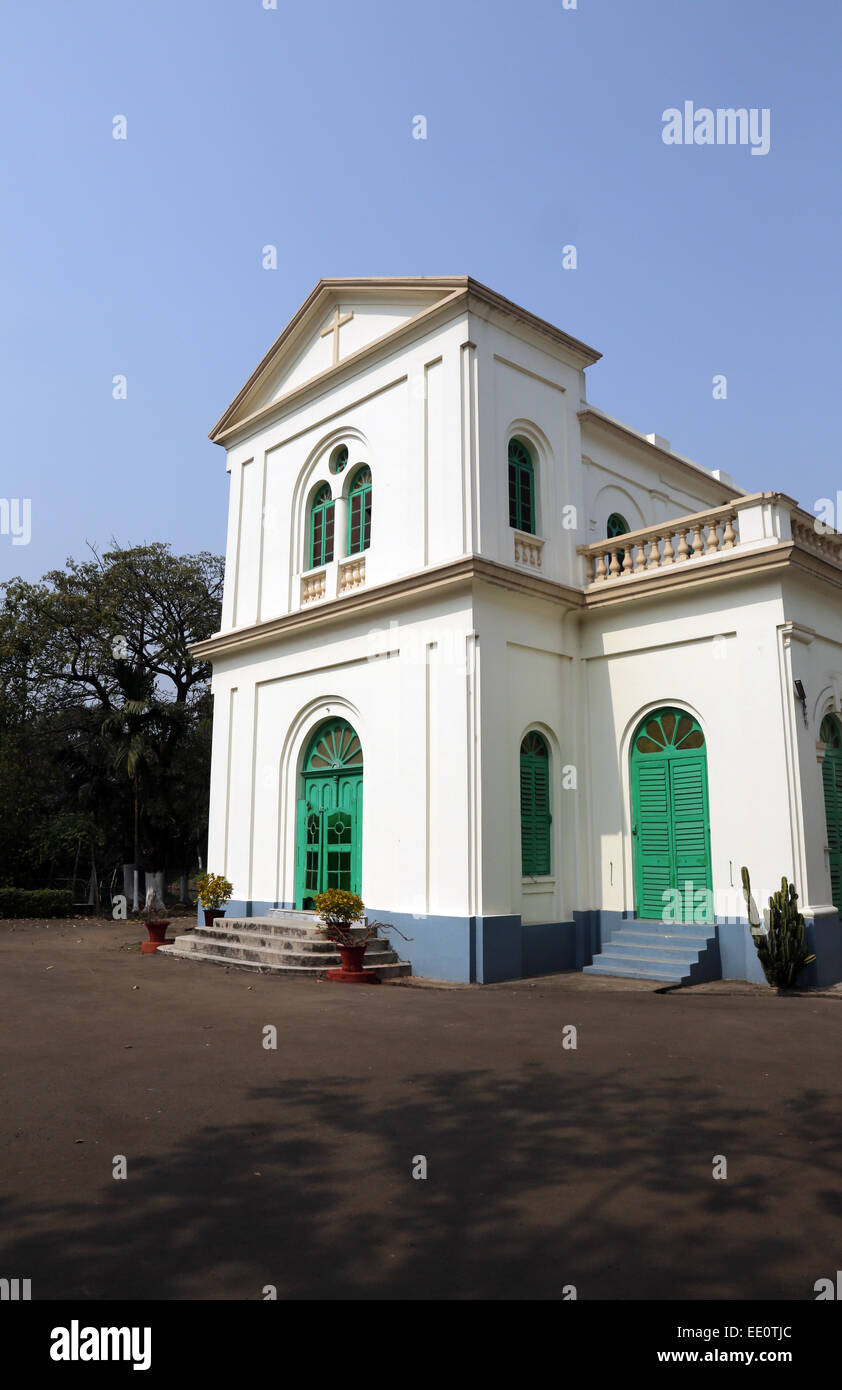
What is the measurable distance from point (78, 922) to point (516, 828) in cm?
1259

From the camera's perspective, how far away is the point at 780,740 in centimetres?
1109

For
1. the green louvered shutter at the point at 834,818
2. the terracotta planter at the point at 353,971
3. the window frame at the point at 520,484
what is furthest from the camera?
the window frame at the point at 520,484

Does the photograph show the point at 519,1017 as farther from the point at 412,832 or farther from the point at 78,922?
the point at 78,922

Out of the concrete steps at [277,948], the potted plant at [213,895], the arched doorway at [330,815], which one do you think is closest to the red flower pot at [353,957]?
the concrete steps at [277,948]

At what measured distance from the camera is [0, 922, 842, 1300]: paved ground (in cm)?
349

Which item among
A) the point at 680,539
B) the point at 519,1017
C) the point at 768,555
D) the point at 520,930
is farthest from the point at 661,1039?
the point at 680,539

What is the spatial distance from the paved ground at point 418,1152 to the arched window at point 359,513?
25.2 ft

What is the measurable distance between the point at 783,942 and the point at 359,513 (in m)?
8.51

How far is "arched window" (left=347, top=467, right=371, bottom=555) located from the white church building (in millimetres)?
49

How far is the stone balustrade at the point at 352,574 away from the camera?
14125 mm

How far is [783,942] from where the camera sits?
1045cm

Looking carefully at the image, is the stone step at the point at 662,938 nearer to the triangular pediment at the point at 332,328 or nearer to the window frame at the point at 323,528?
the window frame at the point at 323,528

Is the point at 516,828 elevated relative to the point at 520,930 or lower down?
elevated
